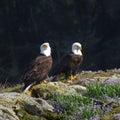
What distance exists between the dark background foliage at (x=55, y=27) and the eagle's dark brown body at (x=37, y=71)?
25.1m

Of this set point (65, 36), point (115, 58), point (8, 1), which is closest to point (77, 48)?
point (115, 58)

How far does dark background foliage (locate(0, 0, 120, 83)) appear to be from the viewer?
42.7 meters

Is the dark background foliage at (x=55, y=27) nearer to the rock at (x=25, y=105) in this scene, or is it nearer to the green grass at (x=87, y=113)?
the rock at (x=25, y=105)

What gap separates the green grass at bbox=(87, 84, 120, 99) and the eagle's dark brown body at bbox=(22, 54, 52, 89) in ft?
6.27

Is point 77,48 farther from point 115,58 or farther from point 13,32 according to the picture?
point 13,32

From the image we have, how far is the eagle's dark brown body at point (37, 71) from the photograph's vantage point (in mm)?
15531

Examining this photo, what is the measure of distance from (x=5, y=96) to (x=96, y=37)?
3169 centimetres

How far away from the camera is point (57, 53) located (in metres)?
41.5

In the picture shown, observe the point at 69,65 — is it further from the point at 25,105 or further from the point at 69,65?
the point at 25,105

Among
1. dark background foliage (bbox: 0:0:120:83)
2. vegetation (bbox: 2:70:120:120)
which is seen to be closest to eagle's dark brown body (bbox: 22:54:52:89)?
vegetation (bbox: 2:70:120:120)

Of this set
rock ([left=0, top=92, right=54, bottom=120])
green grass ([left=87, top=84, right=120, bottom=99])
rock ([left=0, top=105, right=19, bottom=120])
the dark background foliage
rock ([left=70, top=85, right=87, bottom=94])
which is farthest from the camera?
the dark background foliage

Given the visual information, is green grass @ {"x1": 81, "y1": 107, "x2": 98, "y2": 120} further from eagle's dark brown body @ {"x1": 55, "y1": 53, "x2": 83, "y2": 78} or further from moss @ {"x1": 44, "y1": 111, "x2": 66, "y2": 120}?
eagle's dark brown body @ {"x1": 55, "y1": 53, "x2": 83, "y2": 78}

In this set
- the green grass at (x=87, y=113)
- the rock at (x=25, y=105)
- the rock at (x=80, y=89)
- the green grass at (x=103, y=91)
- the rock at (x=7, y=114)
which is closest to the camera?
the rock at (x=7, y=114)

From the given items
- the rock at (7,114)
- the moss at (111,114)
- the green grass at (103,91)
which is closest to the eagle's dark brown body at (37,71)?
the green grass at (103,91)
